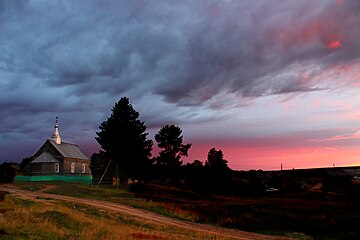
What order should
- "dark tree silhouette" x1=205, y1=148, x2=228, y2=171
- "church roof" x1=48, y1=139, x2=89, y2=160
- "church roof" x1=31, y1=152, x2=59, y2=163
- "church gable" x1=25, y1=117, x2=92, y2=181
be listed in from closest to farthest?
1. "church gable" x1=25, y1=117, x2=92, y2=181
2. "church roof" x1=31, y1=152, x2=59, y2=163
3. "church roof" x1=48, y1=139, x2=89, y2=160
4. "dark tree silhouette" x1=205, y1=148, x2=228, y2=171

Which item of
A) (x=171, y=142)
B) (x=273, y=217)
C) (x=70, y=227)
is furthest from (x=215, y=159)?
(x=70, y=227)

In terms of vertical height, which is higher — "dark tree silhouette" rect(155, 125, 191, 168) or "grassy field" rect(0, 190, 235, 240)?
"dark tree silhouette" rect(155, 125, 191, 168)

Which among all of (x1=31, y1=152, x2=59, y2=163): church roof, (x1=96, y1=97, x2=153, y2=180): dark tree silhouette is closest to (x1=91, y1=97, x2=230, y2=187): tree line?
(x1=96, y1=97, x2=153, y2=180): dark tree silhouette

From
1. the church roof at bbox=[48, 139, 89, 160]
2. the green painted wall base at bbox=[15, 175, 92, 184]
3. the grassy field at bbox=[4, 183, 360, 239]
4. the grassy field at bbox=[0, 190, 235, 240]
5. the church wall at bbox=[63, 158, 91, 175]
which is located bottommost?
the grassy field at bbox=[4, 183, 360, 239]

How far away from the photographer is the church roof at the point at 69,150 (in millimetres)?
65925

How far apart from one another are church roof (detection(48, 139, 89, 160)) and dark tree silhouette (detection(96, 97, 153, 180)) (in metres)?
6.71

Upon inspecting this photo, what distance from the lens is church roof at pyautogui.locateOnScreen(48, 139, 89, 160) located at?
6593 cm

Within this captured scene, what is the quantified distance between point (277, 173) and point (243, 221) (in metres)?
55.3

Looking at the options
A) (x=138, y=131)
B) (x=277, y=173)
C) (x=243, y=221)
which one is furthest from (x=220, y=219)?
(x=277, y=173)

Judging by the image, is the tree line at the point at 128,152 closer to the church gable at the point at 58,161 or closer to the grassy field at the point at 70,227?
the church gable at the point at 58,161

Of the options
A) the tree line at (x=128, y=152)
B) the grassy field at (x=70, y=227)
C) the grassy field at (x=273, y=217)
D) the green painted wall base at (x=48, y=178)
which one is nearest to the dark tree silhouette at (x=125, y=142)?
the tree line at (x=128, y=152)

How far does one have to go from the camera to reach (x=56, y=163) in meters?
64.3

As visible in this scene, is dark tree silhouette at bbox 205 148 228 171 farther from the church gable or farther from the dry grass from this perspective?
the dry grass

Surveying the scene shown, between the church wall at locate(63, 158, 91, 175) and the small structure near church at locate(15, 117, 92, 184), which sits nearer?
the small structure near church at locate(15, 117, 92, 184)
